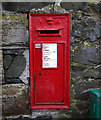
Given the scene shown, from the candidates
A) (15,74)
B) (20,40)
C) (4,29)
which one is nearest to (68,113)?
(15,74)

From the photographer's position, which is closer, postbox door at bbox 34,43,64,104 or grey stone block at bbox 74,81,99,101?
postbox door at bbox 34,43,64,104

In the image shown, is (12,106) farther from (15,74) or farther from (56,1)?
(56,1)

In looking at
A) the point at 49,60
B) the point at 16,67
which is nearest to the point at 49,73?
the point at 49,60

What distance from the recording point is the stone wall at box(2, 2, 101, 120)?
73.9 inches

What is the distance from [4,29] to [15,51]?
375 mm

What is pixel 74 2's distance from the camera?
73.9 inches

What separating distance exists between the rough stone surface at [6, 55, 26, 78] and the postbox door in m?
0.22

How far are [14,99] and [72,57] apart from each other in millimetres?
1148

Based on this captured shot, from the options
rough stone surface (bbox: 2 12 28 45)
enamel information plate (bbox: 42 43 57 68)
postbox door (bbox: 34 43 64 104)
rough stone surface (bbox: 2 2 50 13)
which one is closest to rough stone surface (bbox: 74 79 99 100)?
A: postbox door (bbox: 34 43 64 104)

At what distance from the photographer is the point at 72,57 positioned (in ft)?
6.35

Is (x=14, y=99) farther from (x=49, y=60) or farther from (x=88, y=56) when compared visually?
(x=88, y=56)

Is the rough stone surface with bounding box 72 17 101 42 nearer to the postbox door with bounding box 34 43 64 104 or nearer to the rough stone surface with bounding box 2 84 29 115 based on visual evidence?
the postbox door with bounding box 34 43 64 104

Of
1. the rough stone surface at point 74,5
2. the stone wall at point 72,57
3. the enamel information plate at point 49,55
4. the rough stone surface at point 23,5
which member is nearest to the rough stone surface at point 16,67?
the stone wall at point 72,57

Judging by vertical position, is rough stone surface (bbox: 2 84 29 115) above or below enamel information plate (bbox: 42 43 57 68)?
below
